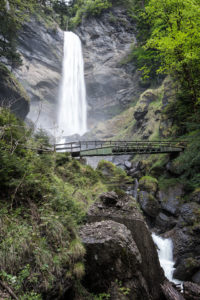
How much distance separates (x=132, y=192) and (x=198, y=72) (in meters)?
8.57

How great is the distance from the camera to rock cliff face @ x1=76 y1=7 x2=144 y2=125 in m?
38.3

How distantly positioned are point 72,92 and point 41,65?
24.8ft

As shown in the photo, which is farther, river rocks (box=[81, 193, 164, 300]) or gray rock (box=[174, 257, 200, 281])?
gray rock (box=[174, 257, 200, 281])

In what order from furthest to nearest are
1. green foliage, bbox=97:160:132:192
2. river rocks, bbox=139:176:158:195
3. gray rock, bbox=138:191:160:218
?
1. river rocks, bbox=139:176:158:195
2. green foliage, bbox=97:160:132:192
3. gray rock, bbox=138:191:160:218

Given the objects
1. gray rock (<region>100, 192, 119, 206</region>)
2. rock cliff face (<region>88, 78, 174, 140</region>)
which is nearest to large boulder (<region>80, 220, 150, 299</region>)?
gray rock (<region>100, 192, 119, 206</region>)

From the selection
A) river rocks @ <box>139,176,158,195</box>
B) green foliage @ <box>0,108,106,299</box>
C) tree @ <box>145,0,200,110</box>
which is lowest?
green foliage @ <box>0,108,106,299</box>

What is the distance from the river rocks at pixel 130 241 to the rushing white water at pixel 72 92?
33.1 meters

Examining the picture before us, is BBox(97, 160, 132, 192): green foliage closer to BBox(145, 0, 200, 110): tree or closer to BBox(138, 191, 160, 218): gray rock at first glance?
BBox(138, 191, 160, 218): gray rock

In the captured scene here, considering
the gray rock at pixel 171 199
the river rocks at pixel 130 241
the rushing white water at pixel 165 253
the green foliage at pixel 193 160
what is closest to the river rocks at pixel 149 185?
the gray rock at pixel 171 199

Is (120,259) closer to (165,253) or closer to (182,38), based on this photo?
(165,253)

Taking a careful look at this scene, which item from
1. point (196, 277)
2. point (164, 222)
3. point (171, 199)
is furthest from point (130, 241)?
point (171, 199)

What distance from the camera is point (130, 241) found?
16.1ft

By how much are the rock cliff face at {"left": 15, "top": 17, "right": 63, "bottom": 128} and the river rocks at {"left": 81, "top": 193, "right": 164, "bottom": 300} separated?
95.3 feet

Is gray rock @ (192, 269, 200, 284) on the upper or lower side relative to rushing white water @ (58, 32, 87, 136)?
lower
